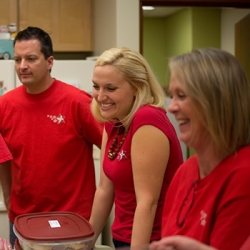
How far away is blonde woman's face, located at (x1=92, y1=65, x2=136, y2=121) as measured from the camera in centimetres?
178

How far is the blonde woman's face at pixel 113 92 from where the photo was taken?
178 cm

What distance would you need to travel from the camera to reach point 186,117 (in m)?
1.25

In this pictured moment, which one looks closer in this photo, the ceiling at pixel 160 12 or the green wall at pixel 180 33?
the green wall at pixel 180 33

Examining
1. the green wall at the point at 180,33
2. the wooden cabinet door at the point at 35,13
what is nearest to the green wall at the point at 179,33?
the green wall at the point at 180,33

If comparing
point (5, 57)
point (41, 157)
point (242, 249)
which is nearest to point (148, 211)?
point (242, 249)

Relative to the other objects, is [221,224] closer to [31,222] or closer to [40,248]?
[40,248]

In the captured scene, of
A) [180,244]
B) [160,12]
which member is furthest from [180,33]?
[180,244]

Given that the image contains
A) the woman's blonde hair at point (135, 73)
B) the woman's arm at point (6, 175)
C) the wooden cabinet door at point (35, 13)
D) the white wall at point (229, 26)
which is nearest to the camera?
the woman's blonde hair at point (135, 73)

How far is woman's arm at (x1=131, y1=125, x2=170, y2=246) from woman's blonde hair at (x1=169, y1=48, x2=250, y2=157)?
1.48 feet

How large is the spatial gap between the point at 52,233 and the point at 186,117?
617mm

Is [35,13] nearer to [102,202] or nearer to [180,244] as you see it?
[102,202]

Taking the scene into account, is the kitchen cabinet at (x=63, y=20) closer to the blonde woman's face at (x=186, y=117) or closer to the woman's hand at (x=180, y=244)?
the blonde woman's face at (x=186, y=117)

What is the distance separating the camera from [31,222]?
1.73 meters

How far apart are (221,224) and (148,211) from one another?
0.52 meters
